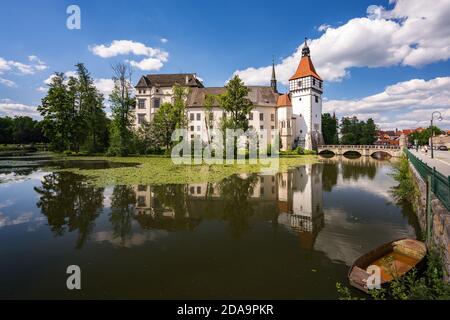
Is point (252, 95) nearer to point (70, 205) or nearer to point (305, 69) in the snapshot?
point (305, 69)

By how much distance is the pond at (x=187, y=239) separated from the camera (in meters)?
6.29

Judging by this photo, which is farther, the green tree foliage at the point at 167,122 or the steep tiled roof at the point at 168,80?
the steep tiled roof at the point at 168,80

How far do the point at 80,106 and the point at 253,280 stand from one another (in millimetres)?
54188

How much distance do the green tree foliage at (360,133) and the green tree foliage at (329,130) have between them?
10.1 feet

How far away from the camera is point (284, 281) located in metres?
6.49

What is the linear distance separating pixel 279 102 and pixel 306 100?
6.40 meters

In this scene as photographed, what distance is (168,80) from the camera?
64188 millimetres

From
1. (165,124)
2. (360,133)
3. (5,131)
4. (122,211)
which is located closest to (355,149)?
(360,133)

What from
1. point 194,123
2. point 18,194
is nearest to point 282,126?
point 194,123

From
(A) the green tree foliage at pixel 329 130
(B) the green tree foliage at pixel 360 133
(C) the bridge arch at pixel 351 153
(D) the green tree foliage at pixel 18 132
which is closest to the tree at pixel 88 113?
(D) the green tree foliage at pixel 18 132

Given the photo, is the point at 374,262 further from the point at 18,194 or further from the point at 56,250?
the point at 18,194

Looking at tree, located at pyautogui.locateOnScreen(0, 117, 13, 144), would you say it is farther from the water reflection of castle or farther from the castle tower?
the water reflection of castle

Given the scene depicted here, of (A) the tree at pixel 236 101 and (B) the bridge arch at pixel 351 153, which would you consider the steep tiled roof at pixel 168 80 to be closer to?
(A) the tree at pixel 236 101

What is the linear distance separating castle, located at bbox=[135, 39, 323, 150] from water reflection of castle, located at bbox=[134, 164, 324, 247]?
41.8 metres
